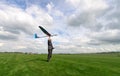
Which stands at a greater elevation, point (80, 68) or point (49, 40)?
point (49, 40)

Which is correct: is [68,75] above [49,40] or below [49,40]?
below

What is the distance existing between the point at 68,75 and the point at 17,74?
5.70 metres

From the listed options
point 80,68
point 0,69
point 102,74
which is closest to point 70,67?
point 80,68

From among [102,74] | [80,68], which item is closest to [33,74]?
[80,68]

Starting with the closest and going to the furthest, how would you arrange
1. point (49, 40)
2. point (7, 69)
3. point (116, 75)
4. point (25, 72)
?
1. point (116, 75)
2. point (25, 72)
3. point (7, 69)
4. point (49, 40)

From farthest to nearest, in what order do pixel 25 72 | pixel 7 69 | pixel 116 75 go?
pixel 7 69, pixel 25 72, pixel 116 75

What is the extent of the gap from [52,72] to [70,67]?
3.14 m

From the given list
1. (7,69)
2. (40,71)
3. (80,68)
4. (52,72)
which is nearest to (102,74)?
(80,68)

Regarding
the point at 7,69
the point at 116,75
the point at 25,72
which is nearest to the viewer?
the point at 116,75

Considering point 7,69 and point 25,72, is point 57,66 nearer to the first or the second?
point 25,72

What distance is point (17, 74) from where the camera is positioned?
2178 centimetres

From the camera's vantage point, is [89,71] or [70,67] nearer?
[89,71]

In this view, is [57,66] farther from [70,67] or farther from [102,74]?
[102,74]

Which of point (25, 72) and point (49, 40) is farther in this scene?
point (49, 40)
